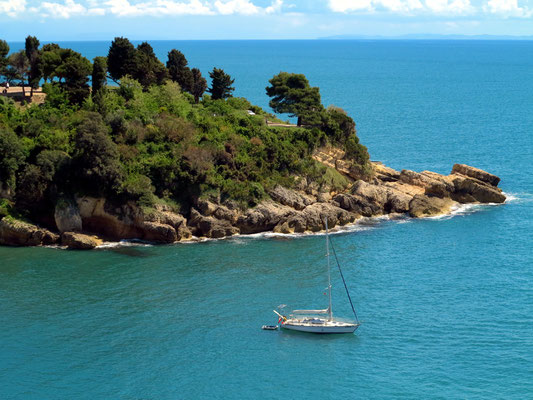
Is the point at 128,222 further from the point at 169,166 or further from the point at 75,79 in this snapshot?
the point at 75,79

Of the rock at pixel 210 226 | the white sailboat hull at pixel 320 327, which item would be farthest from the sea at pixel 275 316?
the rock at pixel 210 226

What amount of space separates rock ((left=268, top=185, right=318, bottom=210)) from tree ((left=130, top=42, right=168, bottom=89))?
24441 mm

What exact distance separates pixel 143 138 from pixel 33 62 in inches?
977

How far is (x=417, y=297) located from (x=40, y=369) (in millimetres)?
26877

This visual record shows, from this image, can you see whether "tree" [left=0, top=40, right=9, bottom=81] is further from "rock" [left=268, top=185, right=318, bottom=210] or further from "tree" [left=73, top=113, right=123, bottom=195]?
"rock" [left=268, top=185, right=318, bottom=210]

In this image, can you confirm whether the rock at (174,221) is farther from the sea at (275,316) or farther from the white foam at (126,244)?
the white foam at (126,244)

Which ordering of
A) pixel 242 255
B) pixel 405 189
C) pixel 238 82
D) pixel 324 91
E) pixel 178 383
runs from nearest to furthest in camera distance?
pixel 178 383, pixel 242 255, pixel 405 189, pixel 324 91, pixel 238 82

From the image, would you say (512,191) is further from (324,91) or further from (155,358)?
(324,91)

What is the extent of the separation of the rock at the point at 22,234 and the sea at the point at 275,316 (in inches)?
52.2

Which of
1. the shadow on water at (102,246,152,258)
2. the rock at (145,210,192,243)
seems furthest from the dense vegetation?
the shadow on water at (102,246,152,258)

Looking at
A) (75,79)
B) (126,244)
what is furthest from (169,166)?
(75,79)

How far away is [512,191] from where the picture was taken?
8125 cm

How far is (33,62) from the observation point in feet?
286

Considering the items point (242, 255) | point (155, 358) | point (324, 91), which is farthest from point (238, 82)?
point (155, 358)
